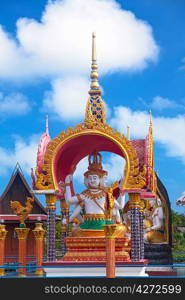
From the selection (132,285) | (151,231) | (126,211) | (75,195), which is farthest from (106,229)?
(151,231)

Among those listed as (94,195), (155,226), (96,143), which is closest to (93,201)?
(94,195)

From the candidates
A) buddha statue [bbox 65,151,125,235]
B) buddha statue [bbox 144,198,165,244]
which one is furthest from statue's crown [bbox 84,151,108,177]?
buddha statue [bbox 144,198,165,244]

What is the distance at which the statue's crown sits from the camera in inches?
750

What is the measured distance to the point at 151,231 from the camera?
27.0 metres

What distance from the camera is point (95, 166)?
19234mm

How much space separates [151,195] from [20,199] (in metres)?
12.8

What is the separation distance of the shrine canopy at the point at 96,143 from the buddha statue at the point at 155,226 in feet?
24.7

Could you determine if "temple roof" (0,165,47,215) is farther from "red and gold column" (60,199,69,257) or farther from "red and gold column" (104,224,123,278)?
"red and gold column" (104,224,123,278)

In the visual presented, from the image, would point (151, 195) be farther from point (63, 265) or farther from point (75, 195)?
point (63, 265)

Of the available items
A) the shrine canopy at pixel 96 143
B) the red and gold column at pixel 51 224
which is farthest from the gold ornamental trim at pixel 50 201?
the shrine canopy at pixel 96 143

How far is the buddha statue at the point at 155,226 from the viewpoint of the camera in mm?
26828

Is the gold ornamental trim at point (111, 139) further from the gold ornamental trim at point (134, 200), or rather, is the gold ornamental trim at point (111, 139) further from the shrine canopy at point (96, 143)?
the gold ornamental trim at point (134, 200)

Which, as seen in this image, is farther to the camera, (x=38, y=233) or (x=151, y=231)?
(x=151, y=231)

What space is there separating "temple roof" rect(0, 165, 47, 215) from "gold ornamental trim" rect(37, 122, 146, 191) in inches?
510
